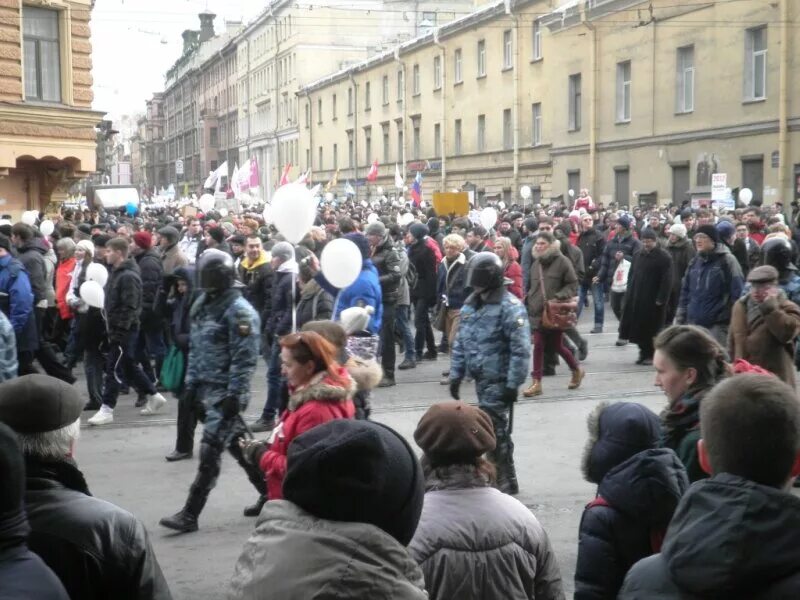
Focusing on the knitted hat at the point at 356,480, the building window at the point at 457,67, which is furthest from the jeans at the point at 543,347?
the building window at the point at 457,67

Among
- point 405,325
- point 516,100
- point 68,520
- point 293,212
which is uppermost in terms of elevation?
point 516,100

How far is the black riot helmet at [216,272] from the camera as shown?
707 cm

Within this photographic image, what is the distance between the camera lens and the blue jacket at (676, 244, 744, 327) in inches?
419

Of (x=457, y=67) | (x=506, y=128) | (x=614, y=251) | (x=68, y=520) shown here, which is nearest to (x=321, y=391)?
(x=68, y=520)

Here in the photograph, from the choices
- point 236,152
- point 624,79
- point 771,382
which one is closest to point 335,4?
point 236,152

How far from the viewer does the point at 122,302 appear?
1070cm

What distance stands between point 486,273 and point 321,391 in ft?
8.33

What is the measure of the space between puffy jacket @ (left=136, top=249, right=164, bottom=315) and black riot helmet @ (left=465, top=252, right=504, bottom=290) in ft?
15.8

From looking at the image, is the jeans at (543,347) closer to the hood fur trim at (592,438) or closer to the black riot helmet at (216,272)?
the black riot helmet at (216,272)

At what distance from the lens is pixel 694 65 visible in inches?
1222

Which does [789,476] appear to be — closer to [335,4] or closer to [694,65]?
[694,65]

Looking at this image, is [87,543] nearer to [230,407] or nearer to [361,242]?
[230,407]

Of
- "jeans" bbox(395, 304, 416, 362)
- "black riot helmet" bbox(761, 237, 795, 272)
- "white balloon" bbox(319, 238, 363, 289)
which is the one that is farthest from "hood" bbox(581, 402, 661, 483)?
"jeans" bbox(395, 304, 416, 362)

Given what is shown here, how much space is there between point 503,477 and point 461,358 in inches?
36.6
